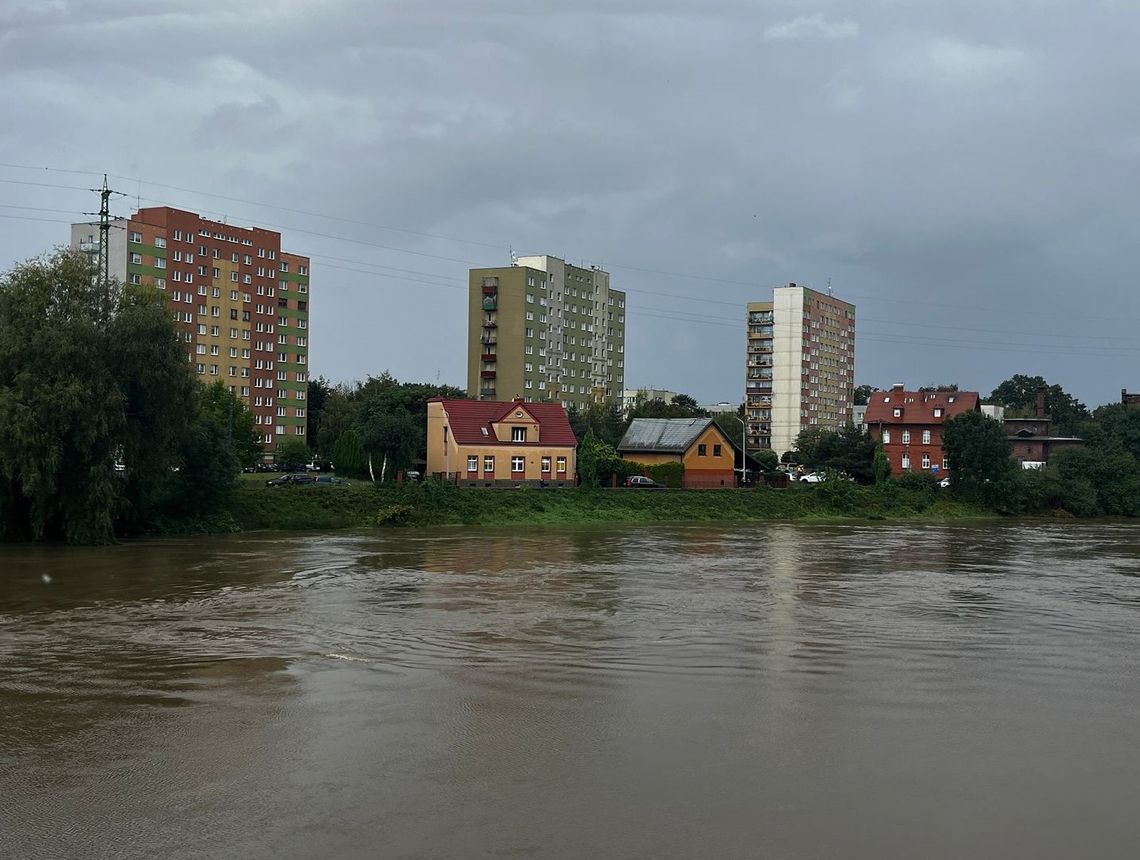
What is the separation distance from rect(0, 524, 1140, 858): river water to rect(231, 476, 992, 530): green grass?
23.4 m

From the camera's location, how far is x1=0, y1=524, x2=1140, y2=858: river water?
1130 centimetres

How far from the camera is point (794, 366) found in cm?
14738

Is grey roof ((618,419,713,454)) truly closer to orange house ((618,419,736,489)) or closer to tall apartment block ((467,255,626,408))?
orange house ((618,419,736,489))

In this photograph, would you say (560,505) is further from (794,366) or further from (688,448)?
(794,366)

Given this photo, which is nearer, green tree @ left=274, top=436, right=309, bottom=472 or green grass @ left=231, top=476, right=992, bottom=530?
green grass @ left=231, top=476, right=992, bottom=530

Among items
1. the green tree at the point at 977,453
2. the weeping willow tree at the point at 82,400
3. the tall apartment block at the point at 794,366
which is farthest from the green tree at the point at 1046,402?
the weeping willow tree at the point at 82,400

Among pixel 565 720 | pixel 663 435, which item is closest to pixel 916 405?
pixel 663 435

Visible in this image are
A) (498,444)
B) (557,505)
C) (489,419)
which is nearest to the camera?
(557,505)

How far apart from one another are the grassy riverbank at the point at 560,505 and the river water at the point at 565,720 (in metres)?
23.2

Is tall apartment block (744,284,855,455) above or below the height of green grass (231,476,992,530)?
above

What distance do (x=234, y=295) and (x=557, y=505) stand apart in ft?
210

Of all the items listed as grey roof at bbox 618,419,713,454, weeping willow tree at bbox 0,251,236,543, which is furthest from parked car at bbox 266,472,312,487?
grey roof at bbox 618,419,713,454

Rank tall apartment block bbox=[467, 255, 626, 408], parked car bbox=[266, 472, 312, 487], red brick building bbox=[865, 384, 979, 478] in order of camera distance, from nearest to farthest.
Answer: parked car bbox=[266, 472, 312, 487]
red brick building bbox=[865, 384, 979, 478]
tall apartment block bbox=[467, 255, 626, 408]

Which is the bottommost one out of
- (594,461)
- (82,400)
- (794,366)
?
(594,461)
